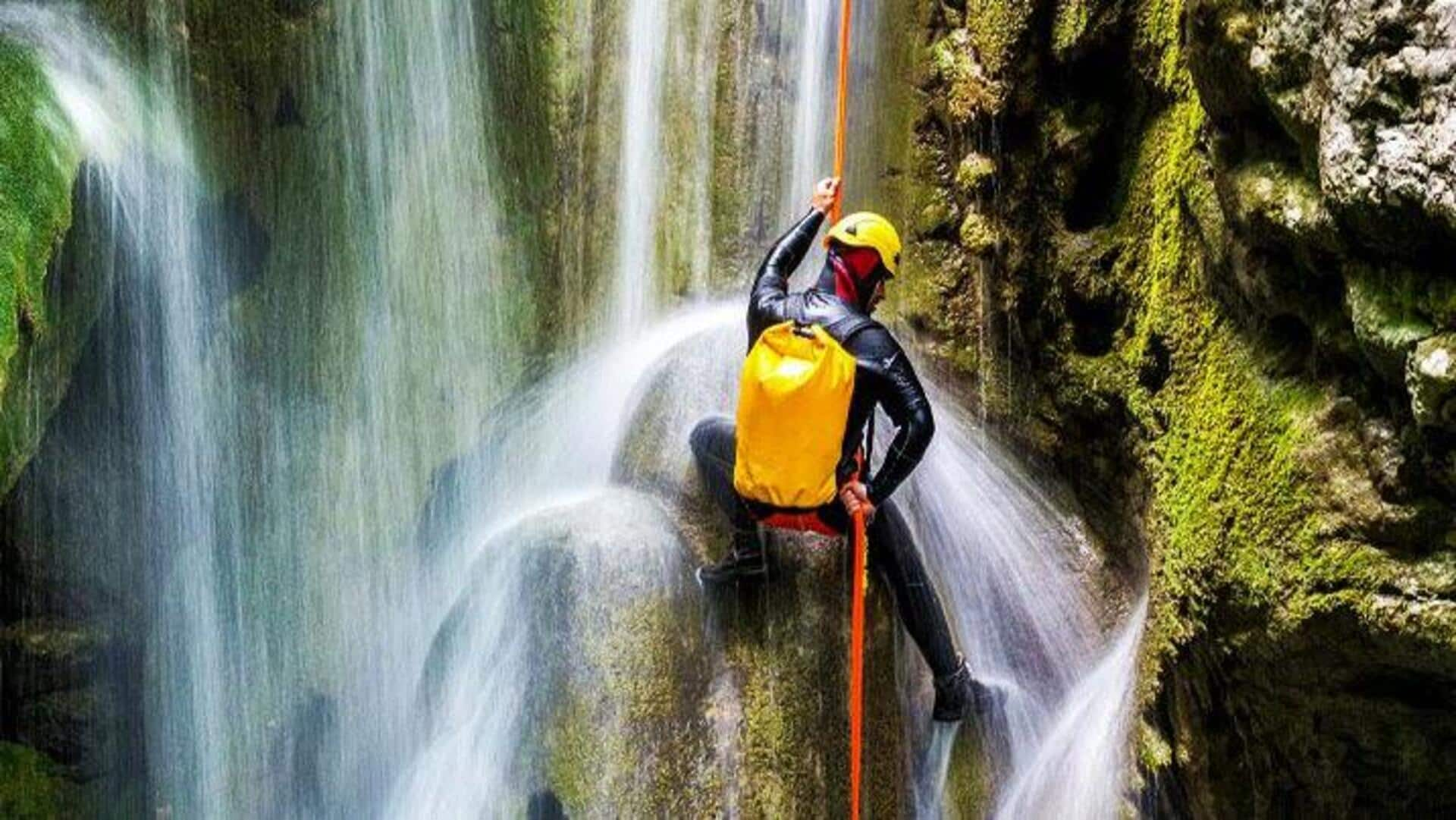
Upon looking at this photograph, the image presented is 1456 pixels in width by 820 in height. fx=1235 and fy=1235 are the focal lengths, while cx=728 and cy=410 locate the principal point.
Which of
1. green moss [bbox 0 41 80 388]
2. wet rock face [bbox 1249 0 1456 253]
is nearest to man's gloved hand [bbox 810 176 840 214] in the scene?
wet rock face [bbox 1249 0 1456 253]

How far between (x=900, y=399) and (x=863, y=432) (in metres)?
0.40

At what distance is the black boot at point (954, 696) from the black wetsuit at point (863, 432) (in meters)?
0.05

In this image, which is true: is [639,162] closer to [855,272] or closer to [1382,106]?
[855,272]

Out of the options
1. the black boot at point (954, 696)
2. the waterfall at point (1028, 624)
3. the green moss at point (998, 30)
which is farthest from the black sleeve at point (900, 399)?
the green moss at point (998, 30)

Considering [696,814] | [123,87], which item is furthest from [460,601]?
[123,87]

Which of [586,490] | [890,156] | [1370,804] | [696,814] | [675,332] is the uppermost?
[890,156]

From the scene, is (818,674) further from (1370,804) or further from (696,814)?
(1370,804)

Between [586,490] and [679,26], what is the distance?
9.36ft

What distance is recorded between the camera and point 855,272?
5465mm

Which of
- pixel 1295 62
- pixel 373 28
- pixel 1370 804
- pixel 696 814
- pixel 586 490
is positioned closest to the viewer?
pixel 1295 62

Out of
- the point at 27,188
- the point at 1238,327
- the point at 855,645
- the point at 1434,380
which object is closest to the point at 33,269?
the point at 27,188

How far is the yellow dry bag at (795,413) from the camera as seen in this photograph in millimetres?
5043

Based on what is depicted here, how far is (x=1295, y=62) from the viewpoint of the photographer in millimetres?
4195

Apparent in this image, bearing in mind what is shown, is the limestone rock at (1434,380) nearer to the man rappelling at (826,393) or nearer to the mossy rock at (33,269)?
the man rappelling at (826,393)
